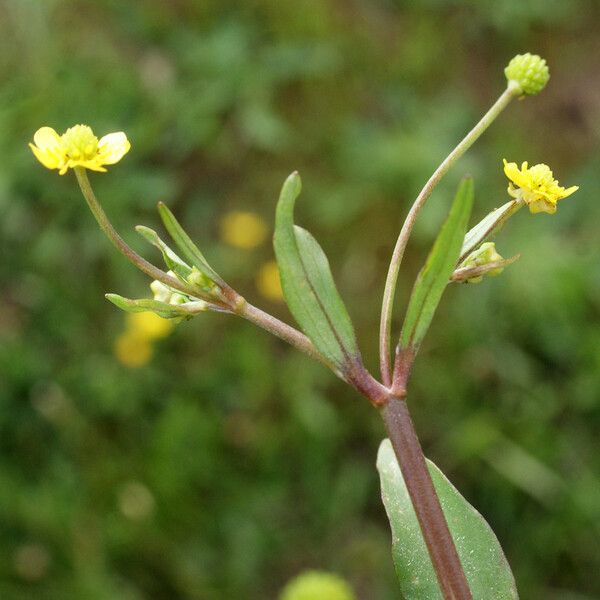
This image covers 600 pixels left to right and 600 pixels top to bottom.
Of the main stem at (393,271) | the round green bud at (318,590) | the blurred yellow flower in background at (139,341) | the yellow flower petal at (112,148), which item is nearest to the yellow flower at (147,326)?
the blurred yellow flower in background at (139,341)

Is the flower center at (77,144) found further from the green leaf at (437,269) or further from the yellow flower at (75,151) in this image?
the green leaf at (437,269)

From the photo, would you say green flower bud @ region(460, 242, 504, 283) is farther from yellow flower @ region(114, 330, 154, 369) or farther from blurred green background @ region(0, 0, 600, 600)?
yellow flower @ region(114, 330, 154, 369)

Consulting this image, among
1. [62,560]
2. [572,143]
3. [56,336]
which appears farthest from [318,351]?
[572,143]

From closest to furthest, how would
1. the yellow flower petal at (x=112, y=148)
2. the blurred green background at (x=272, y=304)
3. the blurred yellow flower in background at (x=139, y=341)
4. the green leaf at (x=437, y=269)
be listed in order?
the green leaf at (x=437, y=269), the yellow flower petal at (x=112, y=148), the blurred green background at (x=272, y=304), the blurred yellow flower in background at (x=139, y=341)

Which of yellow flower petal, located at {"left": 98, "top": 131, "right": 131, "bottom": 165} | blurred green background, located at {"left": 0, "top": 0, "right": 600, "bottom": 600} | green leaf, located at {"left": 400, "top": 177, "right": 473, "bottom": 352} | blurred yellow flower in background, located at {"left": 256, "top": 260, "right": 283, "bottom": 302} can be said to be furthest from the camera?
blurred yellow flower in background, located at {"left": 256, "top": 260, "right": 283, "bottom": 302}

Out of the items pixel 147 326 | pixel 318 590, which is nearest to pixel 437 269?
pixel 318 590

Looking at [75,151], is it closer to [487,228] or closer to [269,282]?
[487,228]

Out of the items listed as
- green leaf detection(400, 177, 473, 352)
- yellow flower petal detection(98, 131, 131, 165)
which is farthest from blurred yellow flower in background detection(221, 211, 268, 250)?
green leaf detection(400, 177, 473, 352)

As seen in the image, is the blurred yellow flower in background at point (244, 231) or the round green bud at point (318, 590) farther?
the blurred yellow flower in background at point (244, 231)
